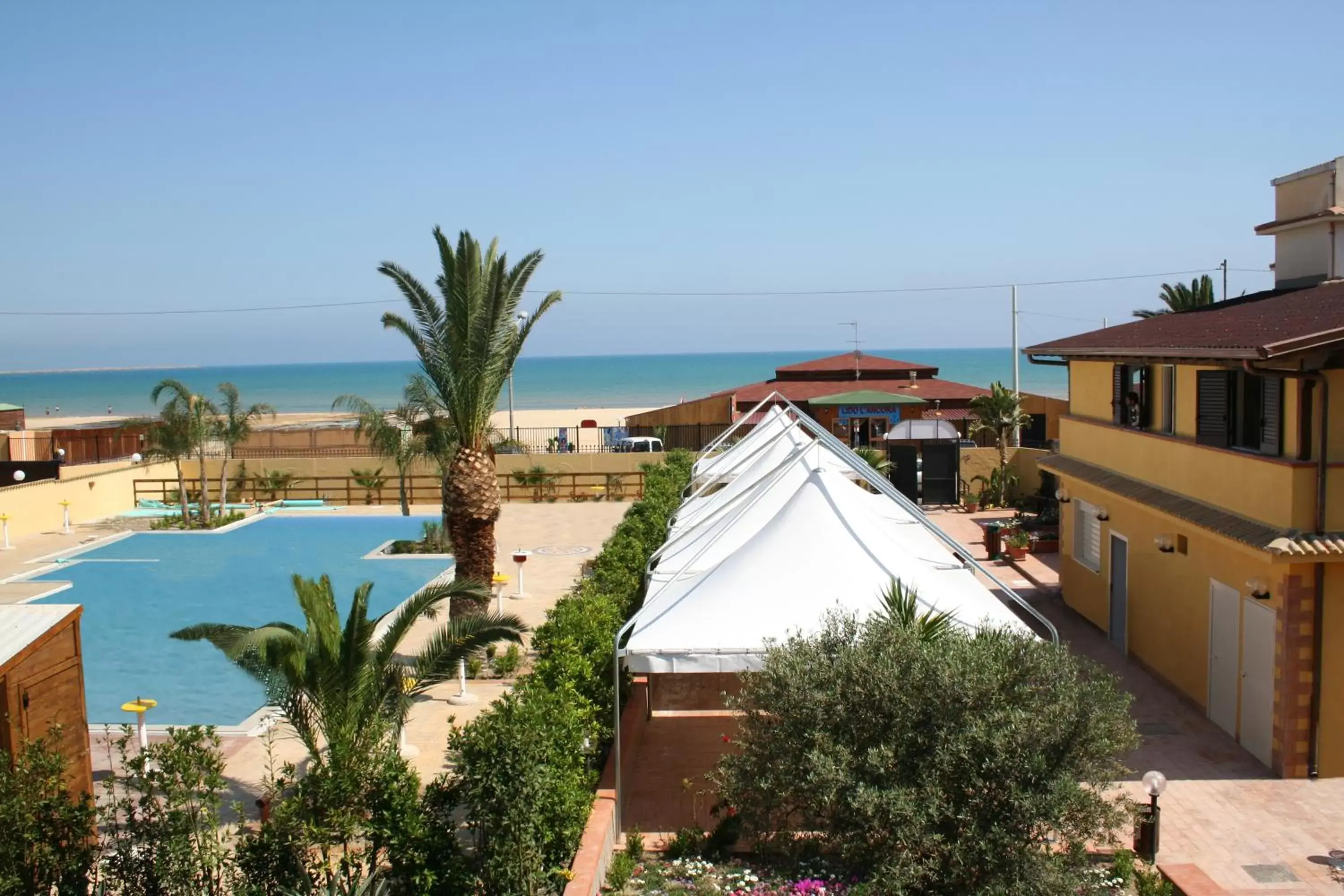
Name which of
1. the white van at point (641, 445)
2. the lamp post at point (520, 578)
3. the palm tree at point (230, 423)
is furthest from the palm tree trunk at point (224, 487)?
the white van at point (641, 445)

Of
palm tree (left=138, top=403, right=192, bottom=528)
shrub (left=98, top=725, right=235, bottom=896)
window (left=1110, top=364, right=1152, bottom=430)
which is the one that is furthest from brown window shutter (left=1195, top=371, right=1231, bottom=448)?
palm tree (left=138, top=403, right=192, bottom=528)

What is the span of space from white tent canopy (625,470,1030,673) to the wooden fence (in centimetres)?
2365

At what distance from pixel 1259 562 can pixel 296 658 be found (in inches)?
367

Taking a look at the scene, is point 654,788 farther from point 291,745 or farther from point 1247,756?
point 1247,756

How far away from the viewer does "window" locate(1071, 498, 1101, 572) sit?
1673 cm

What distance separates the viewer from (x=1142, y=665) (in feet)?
48.1

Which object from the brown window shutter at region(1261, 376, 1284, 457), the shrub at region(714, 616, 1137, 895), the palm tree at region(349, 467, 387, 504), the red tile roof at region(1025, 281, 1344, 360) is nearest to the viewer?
the shrub at region(714, 616, 1137, 895)

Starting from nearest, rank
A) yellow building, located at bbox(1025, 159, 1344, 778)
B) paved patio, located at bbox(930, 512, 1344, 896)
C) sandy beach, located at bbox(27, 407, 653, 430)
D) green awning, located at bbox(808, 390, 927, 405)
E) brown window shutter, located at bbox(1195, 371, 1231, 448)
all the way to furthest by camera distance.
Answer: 1. paved patio, located at bbox(930, 512, 1344, 896)
2. yellow building, located at bbox(1025, 159, 1344, 778)
3. brown window shutter, located at bbox(1195, 371, 1231, 448)
4. green awning, located at bbox(808, 390, 927, 405)
5. sandy beach, located at bbox(27, 407, 653, 430)

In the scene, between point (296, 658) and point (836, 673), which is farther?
point (296, 658)

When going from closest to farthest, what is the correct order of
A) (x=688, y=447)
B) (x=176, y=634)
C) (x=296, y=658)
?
1. (x=296, y=658)
2. (x=176, y=634)
3. (x=688, y=447)

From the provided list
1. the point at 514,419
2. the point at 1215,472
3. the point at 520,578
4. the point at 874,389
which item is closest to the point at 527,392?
the point at 514,419

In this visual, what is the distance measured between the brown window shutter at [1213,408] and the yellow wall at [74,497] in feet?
93.9

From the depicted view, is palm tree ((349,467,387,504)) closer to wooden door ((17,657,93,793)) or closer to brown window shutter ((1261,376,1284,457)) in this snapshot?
wooden door ((17,657,93,793))

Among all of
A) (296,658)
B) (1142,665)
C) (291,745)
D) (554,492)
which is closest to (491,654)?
(291,745)
